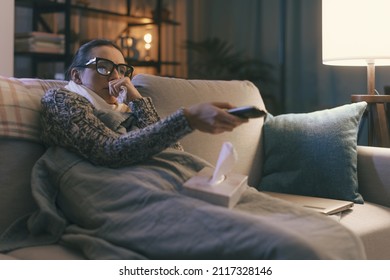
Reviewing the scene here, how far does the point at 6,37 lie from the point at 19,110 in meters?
1.12

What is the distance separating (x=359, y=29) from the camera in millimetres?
2217

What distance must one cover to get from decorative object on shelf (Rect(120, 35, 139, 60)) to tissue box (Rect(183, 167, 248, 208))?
8.81ft

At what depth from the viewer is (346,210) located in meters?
1.75

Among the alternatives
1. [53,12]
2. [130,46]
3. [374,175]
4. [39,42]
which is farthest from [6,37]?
[374,175]

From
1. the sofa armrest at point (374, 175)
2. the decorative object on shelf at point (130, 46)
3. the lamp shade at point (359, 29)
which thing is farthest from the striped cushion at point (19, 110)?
the decorative object on shelf at point (130, 46)

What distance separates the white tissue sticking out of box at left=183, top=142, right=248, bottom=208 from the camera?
1.17 metres

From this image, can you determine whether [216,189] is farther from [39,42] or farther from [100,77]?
[39,42]

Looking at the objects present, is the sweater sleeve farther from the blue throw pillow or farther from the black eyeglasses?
the blue throw pillow

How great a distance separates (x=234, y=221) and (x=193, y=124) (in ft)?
0.94

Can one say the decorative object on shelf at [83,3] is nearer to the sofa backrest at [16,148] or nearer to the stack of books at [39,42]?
the stack of books at [39,42]

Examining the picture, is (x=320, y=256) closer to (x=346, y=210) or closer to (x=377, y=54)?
(x=346, y=210)

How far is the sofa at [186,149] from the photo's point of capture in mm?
1400
